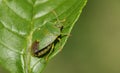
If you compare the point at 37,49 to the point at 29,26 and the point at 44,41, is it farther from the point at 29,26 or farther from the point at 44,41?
the point at 29,26

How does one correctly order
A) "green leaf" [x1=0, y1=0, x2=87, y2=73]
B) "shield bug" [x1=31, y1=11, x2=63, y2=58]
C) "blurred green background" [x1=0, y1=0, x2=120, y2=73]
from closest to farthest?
"green leaf" [x1=0, y1=0, x2=87, y2=73] < "shield bug" [x1=31, y1=11, x2=63, y2=58] < "blurred green background" [x1=0, y1=0, x2=120, y2=73]

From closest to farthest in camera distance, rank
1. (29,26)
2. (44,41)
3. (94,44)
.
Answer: (29,26) < (44,41) < (94,44)

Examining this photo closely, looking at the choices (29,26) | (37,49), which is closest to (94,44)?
(37,49)

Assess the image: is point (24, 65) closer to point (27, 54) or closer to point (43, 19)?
point (27, 54)

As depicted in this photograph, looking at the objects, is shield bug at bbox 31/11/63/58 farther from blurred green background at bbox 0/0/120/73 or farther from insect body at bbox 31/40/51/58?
blurred green background at bbox 0/0/120/73

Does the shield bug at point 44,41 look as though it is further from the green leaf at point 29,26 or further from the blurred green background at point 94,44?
the blurred green background at point 94,44

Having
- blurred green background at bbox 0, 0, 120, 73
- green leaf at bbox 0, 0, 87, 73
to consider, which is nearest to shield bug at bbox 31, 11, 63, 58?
green leaf at bbox 0, 0, 87, 73

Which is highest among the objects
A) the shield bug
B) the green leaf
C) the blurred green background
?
the green leaf
